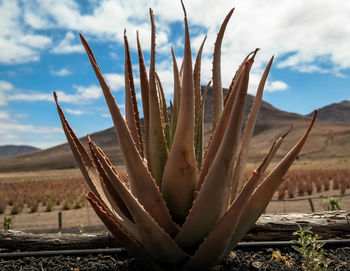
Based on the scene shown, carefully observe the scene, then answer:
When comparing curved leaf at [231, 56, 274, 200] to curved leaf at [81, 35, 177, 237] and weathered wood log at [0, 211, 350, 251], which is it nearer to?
curved leaf at [81, 35, 177, 237]

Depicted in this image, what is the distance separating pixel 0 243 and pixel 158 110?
1717 millimetres

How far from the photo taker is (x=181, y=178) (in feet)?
5.10

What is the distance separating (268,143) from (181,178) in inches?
4475

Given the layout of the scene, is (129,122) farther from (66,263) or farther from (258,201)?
(66,263)

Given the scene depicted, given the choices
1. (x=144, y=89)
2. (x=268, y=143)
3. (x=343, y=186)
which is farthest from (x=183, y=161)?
(x=268, y=143)

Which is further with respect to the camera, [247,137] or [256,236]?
[256,236]

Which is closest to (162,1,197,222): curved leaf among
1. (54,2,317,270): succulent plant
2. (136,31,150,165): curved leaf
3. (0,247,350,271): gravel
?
(54,2,317,270): succulent plant

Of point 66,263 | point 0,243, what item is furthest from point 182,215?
point 0,243

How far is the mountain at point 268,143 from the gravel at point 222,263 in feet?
147

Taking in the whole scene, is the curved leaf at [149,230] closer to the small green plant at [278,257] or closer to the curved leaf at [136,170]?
the curved leaf at [136,170]

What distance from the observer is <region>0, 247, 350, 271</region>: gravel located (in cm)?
193

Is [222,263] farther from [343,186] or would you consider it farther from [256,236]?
[343,186]

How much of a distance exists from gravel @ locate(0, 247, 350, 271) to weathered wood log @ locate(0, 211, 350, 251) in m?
0.15

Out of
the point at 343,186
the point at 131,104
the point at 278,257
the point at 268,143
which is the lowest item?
the point at 343,186
